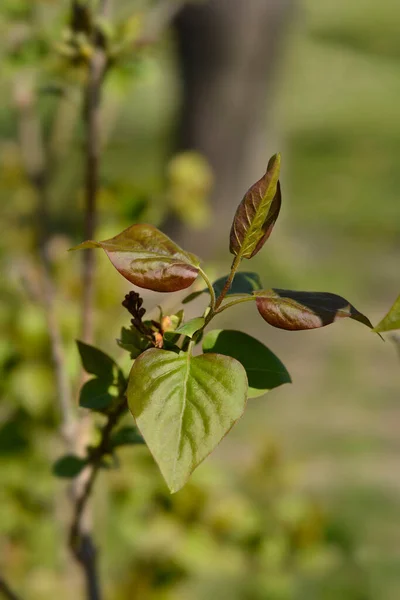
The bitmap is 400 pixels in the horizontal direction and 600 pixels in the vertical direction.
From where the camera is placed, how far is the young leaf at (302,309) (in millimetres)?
414

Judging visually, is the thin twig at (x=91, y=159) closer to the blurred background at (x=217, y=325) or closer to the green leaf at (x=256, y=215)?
the blurred background at (x=217, y=325)

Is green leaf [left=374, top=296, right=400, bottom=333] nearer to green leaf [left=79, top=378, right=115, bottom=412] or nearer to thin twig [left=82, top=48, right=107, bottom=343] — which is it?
green leaf [left=79, top=378, right=115, bottom=412]

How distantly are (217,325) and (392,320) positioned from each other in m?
2.86

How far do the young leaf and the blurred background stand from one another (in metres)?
0.19

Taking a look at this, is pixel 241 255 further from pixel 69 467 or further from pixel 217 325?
pixel 217 325

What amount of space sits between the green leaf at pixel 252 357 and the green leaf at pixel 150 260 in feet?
0.23

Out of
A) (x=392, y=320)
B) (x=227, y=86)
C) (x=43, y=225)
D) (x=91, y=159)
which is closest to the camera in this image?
(x=392, y=320)

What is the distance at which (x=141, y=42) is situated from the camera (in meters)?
0.86

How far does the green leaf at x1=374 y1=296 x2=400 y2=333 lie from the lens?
→ 0.38 meters

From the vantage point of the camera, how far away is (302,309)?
0.42 meters

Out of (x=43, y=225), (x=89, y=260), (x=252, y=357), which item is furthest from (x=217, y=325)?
(x=252, y=357)

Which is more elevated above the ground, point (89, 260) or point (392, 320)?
point (392, 320)

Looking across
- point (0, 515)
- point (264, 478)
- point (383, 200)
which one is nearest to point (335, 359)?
point (264, 478)

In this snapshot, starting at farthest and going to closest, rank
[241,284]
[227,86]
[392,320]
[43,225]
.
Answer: [227,86]
[43,225]
[241,284]
[392,320]
